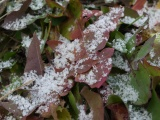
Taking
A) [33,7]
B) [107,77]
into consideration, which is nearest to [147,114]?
[107,77]

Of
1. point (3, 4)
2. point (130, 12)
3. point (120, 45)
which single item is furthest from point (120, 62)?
point (3, 4)

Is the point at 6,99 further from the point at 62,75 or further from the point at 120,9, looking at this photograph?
the point at 120,9

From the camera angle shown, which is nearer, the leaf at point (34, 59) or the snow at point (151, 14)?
the leaf at point (34, 59)

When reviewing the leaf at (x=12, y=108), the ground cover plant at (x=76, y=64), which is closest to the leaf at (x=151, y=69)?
the ground cover plant at (x=76, y=64)

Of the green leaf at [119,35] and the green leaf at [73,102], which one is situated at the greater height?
the green leaf at [119,35]

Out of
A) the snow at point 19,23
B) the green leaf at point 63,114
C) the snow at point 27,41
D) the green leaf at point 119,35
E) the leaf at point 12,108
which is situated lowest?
the leaf at point 12,108

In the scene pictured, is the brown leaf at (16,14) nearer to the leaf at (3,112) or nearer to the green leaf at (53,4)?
the green leaf at (53,4)

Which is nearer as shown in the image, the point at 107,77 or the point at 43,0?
the point at 107,77
